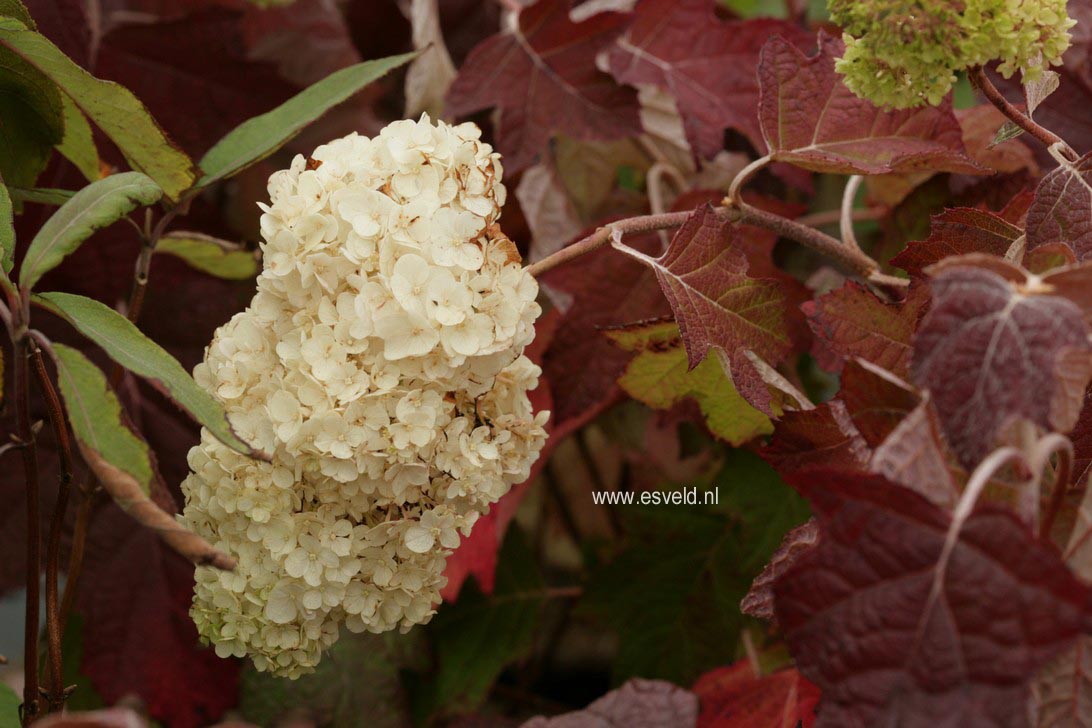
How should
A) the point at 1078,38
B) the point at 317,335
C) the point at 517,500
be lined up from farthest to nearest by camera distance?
the point at 517,500
the point at 1078,38
the point at 317,335

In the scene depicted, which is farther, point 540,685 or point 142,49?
point 540,685

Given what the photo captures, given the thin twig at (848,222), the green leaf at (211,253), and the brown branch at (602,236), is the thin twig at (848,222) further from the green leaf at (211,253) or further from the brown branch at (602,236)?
the green leaf at (211,253)

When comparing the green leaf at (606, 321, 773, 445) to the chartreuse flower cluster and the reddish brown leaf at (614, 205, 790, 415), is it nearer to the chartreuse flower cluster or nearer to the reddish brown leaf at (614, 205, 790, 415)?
the reddish brown leaf at (614, 205, 790, 415)

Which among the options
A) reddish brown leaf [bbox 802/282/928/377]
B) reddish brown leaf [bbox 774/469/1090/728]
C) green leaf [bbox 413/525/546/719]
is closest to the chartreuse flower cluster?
reddish brown leaf [bbox 802/282/928/377]

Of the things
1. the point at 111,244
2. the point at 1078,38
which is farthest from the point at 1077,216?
the point at 111,244

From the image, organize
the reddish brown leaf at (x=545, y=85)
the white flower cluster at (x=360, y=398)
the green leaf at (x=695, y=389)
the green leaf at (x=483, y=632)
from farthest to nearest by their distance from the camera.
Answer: the green leaf at (x=483, y=632) → the reddish brown leaf at (x=545, y=85) → the green leaf at (x=695, y=389) → the white flower cluster at (x=360, y=398)

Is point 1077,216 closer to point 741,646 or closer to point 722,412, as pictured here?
point 722,412

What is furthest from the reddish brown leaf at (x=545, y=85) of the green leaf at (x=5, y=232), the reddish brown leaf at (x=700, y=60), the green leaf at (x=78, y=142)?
the green leaf at (x=5, y=232)
